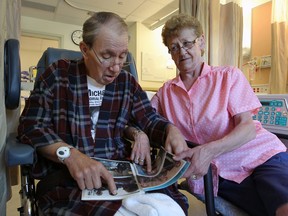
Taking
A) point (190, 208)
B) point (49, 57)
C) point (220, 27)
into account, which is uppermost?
point (220, 27)

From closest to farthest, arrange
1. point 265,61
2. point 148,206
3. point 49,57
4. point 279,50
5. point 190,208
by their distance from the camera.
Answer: point 148,206 < point 49,57 < point 190,208 < point 279,50 < point 265,61

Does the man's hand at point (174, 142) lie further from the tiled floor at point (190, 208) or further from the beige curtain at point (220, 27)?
the beige curtain at point (220, 27)

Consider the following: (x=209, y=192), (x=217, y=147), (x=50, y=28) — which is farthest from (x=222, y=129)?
(x=50, y=28)

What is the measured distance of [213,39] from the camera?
2076 millimetres

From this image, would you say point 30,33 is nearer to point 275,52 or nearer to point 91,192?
point 275,52

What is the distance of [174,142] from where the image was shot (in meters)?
0.82

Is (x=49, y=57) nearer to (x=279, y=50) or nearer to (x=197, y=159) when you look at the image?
(x=197, y=159)

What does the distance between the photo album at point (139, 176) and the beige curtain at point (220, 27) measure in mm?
1467

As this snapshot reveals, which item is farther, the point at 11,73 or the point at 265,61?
the point at 265,61

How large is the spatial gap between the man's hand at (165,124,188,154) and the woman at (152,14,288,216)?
0.02 m

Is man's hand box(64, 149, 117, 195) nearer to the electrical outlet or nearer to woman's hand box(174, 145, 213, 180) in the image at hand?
woman's hand box(174, 145, 213, 180)

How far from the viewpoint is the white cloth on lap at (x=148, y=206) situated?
529 mm

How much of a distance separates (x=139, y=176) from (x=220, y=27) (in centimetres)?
189

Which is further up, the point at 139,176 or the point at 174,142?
the point at 174,142
